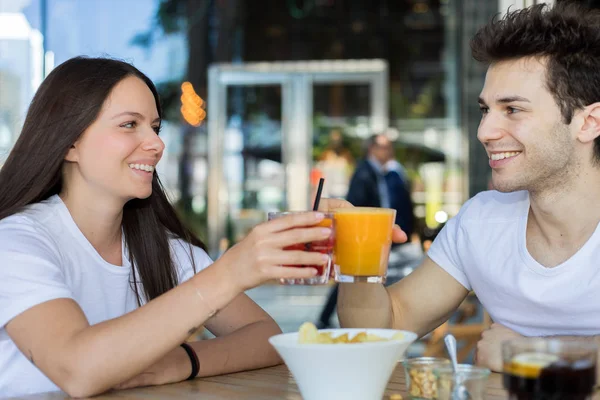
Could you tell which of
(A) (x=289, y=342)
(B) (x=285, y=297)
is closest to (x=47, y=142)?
(A) (x=289, y=342)

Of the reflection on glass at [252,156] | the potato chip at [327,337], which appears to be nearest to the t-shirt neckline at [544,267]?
the potato chip at [327,337]

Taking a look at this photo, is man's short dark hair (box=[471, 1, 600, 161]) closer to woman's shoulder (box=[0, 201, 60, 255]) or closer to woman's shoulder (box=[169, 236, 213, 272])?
woman's shoulder (box=[169, 236, 213, 272])

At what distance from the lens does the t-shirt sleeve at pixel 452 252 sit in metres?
2.29

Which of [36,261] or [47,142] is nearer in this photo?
[36,261]

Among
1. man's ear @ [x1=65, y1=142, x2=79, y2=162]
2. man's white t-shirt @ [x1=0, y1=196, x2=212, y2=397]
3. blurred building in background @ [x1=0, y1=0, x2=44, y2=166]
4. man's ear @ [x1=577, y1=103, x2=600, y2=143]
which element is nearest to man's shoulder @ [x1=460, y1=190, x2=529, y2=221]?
man's ear @ [x1=577, y1=103, x2=600, y2=143]

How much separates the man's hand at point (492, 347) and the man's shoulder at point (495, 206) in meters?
0.38

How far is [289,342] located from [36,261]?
59 centimetres

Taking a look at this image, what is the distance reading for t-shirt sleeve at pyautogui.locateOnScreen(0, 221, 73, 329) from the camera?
1.60 metres

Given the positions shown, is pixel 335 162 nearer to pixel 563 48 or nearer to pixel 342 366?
pixel 563 48

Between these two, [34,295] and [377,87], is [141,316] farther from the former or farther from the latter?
[377,87]

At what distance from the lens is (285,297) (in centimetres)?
870

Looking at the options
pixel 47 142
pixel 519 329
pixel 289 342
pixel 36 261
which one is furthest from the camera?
pixel 519 329

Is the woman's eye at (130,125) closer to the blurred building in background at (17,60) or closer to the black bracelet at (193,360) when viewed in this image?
the black bracelet at (193,360)

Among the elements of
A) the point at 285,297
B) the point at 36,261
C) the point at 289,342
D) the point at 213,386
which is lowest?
the point at 285,297
